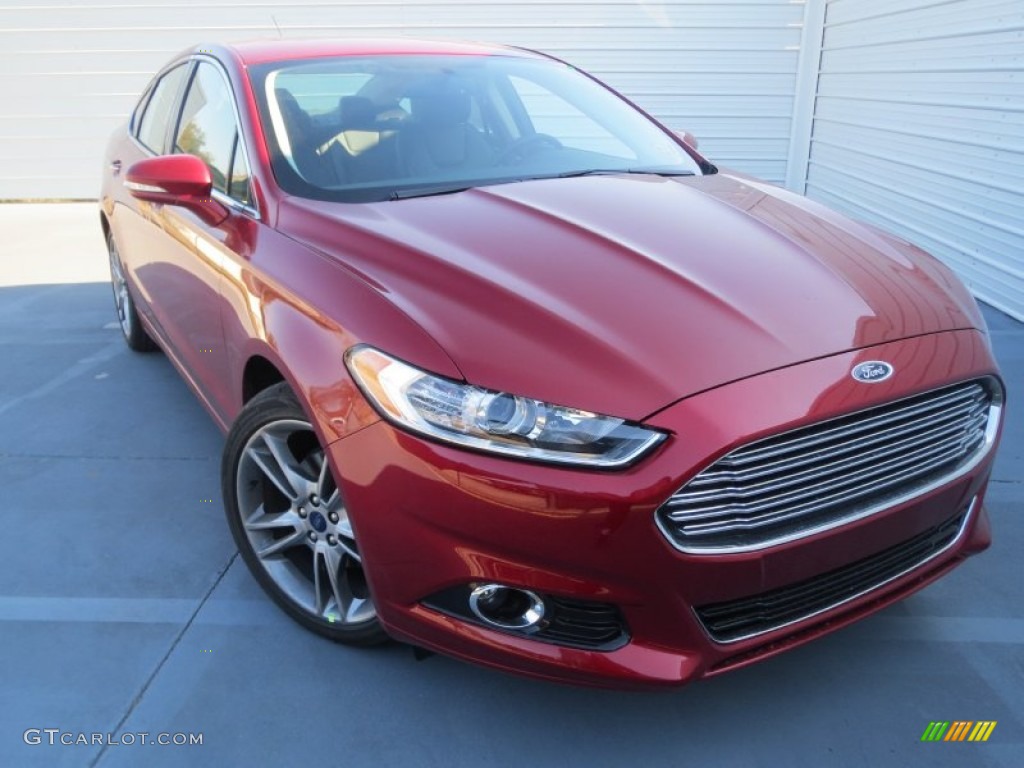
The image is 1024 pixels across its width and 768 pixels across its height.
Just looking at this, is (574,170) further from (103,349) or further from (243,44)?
(103,349)

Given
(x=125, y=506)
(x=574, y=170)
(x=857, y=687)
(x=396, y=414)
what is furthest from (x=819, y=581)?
(x=125, y=506)

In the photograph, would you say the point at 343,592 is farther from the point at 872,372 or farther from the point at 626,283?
the point at 872,372

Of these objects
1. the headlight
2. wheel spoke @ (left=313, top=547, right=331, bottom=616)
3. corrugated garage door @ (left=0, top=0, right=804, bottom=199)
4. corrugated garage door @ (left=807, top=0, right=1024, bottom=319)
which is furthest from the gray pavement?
corrugated garage door @ (left=0, top=0, right=804, bottom=199)

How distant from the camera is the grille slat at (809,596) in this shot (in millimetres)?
1848

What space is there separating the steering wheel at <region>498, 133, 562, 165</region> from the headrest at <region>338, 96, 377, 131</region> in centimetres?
46

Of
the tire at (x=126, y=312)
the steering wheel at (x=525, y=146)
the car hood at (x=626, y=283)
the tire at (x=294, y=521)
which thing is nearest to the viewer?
the car hood at (x=626, y=283)

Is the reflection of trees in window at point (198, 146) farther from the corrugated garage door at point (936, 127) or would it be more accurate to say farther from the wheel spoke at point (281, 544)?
the corrugated garage door at point (936, 127)

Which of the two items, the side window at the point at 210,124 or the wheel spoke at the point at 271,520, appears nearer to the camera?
the wheel spoke at the point at 271,520

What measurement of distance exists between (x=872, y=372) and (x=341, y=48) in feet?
7.71

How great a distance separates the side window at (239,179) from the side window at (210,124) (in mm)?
36

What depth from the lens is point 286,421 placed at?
2.21 metres

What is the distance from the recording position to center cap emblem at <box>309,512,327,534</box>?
224 centimetres

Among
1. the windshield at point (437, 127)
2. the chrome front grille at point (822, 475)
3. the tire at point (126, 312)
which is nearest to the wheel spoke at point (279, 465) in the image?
the windshield at point (437, 127)

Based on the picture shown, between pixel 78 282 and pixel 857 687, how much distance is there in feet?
20.2
